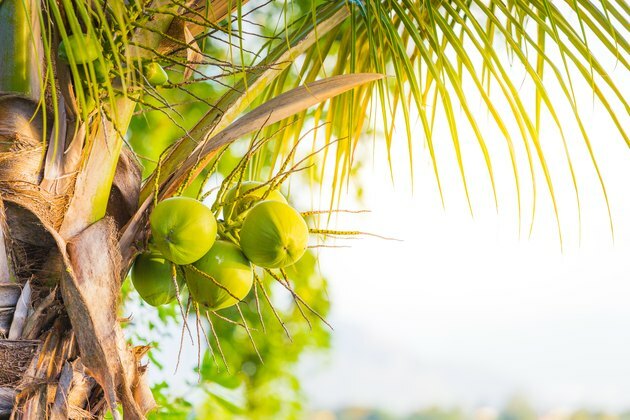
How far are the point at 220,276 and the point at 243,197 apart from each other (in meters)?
0.13

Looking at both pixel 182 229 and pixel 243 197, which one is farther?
pixel 243 197

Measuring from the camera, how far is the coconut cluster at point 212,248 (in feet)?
2.86

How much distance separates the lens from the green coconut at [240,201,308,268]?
0.90 meters

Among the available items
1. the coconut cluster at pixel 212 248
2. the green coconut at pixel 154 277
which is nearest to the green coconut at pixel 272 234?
the coconut cluster at pixel 212 248

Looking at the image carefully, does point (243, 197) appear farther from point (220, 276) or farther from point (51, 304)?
point (51, 304)

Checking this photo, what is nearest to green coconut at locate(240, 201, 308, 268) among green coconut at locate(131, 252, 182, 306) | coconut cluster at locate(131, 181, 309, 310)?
coconut cluster at locate(131, 181, 309, 310)

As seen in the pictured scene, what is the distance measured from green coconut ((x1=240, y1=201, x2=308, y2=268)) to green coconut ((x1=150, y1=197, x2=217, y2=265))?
0.05m

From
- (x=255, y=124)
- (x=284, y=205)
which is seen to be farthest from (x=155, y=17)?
(x=284, y=205)

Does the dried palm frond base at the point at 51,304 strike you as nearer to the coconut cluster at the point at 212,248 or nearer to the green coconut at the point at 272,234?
the coconut cluster at the point at 212,248

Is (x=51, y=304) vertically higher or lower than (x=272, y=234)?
lower

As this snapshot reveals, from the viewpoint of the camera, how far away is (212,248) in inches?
→ 36.4

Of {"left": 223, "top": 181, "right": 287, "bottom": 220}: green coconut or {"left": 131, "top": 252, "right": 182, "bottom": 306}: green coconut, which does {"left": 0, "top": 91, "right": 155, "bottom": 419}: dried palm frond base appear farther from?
{"left": 223, "top": 181, "right": 287, "bottom": 220}: green coconut

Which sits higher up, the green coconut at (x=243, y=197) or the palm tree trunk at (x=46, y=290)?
the green coconut at (x=243, y=197)

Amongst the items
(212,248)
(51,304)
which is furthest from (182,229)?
(51,304)
